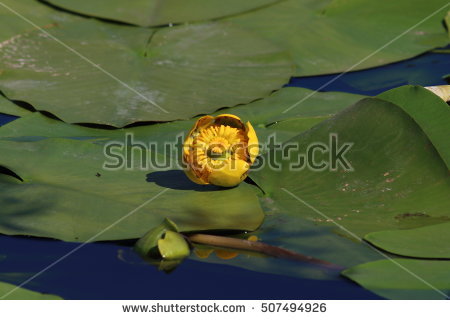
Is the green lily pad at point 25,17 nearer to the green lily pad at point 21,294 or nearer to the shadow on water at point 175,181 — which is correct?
the shadow on water at point 175,181

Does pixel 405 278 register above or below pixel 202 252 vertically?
below

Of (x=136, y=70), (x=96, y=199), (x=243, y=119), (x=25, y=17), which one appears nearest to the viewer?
(x=96, y=199)

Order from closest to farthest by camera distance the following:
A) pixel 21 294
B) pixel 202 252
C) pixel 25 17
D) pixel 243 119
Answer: pixel 21 294, pixel 202 252, pixel 243 119, pixel 25 17

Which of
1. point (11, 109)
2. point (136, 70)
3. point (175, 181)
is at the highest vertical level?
point (136, 70)

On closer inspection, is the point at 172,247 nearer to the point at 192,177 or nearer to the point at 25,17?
the point at 192,177

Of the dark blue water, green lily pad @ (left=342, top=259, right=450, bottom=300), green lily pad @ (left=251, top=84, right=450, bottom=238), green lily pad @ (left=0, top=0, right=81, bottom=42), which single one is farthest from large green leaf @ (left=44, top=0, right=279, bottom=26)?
green lily pad @ (left=342, top=259, right=450, bottom=300)

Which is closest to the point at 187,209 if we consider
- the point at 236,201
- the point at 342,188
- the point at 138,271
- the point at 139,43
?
the point at 236,201

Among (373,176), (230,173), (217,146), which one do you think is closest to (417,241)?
(373,176)
